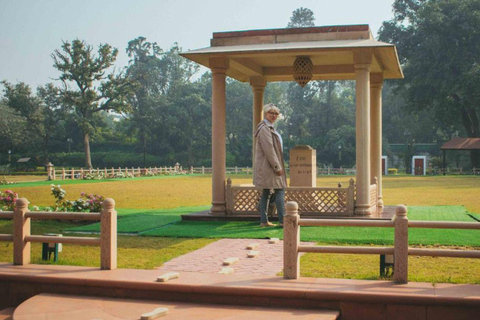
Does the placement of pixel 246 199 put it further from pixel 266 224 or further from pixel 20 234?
pixel 20 234

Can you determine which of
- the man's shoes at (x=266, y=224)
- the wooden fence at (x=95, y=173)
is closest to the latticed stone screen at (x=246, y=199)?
the man's shoes at (x=266, y=224)

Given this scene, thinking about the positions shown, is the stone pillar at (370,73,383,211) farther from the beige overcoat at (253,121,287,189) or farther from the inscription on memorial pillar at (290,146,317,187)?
the beige overcoat at (253,121,287,189)

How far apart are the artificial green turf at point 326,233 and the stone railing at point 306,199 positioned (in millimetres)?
613

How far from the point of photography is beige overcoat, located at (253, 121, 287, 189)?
11391 millimetres

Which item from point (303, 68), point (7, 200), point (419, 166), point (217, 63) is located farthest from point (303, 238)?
point (419, 166)

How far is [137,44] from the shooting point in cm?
8762

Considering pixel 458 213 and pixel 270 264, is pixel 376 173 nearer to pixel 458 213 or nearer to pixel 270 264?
pixel 458 213

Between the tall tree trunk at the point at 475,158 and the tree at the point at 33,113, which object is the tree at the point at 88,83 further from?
the tall tree trunk at the point at 475,158

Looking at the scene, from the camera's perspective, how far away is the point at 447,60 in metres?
50.2

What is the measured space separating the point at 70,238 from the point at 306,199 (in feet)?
21.4

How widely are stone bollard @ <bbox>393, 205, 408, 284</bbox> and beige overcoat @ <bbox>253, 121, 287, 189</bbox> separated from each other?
4926mm

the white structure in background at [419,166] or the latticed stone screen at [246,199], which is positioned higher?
the white structure in background at [419,166]

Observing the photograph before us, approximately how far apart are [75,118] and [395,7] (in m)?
33.2

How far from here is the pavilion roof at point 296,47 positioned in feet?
41.0
